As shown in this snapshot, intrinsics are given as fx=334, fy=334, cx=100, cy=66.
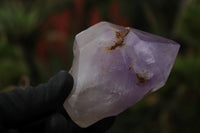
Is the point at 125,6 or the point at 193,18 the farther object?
the point at 125,6

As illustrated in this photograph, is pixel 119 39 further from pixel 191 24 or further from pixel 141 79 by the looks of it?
pixel 191 24

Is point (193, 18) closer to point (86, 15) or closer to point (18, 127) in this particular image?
point (18, 127)

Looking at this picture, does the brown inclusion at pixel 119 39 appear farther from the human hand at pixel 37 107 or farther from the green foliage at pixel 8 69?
the green foliage at pixel 8 69

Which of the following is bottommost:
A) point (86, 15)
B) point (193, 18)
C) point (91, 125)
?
point (86, 15)

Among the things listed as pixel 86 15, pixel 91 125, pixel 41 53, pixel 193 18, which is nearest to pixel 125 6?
pixel 86 15

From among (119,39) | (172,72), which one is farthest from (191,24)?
(119,39)

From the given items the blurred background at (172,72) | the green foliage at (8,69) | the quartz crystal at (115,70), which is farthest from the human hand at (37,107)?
the green foliage at (8,69)
